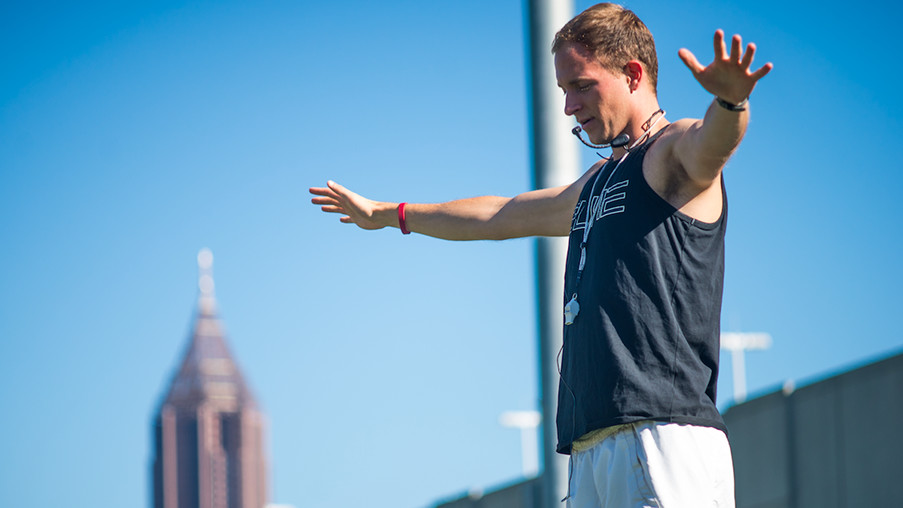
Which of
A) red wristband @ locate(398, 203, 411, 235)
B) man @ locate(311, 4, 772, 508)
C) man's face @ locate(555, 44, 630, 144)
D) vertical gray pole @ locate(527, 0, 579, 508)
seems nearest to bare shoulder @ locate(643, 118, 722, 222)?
man @ locate(311, 4, 772, 508)

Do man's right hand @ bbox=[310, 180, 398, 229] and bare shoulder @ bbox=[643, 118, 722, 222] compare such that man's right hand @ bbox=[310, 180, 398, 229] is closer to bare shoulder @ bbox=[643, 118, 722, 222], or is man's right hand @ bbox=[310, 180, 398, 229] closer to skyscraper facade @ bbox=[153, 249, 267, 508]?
bare shoulder @ bbox=[643, 118, 722, 222]

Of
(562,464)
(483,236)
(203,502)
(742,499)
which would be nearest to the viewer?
(483,236)

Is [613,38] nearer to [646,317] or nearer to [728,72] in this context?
[728,72]

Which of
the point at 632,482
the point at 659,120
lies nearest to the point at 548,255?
the point at 659,120

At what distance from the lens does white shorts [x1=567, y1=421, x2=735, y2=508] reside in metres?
3.47

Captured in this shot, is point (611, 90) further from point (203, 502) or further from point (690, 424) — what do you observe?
point (203, 502)

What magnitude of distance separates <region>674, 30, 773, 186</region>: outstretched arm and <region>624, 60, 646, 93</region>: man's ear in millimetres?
388

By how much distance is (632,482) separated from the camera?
3.52 metres

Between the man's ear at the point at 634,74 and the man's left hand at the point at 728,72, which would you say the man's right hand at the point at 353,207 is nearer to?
the man's ear at the point at 634,74

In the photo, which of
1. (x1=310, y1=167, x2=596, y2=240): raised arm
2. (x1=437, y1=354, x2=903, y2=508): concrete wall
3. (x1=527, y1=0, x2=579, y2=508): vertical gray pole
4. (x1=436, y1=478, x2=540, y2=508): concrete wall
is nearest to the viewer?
(x1=310, y1=167, x2=596, y2=240): raised arm

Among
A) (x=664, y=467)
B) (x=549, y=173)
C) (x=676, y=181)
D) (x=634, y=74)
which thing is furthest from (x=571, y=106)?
(x=549, y=173)

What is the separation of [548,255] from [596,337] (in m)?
2.05

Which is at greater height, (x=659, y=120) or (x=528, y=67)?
(x=528, y=67)

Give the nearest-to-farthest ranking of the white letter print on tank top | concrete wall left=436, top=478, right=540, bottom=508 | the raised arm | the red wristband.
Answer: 1. the white letter print on tank top
2. the raised arm
3. the red wristband
4. concrete wall left=436, top=478, right=540, bottom=508
